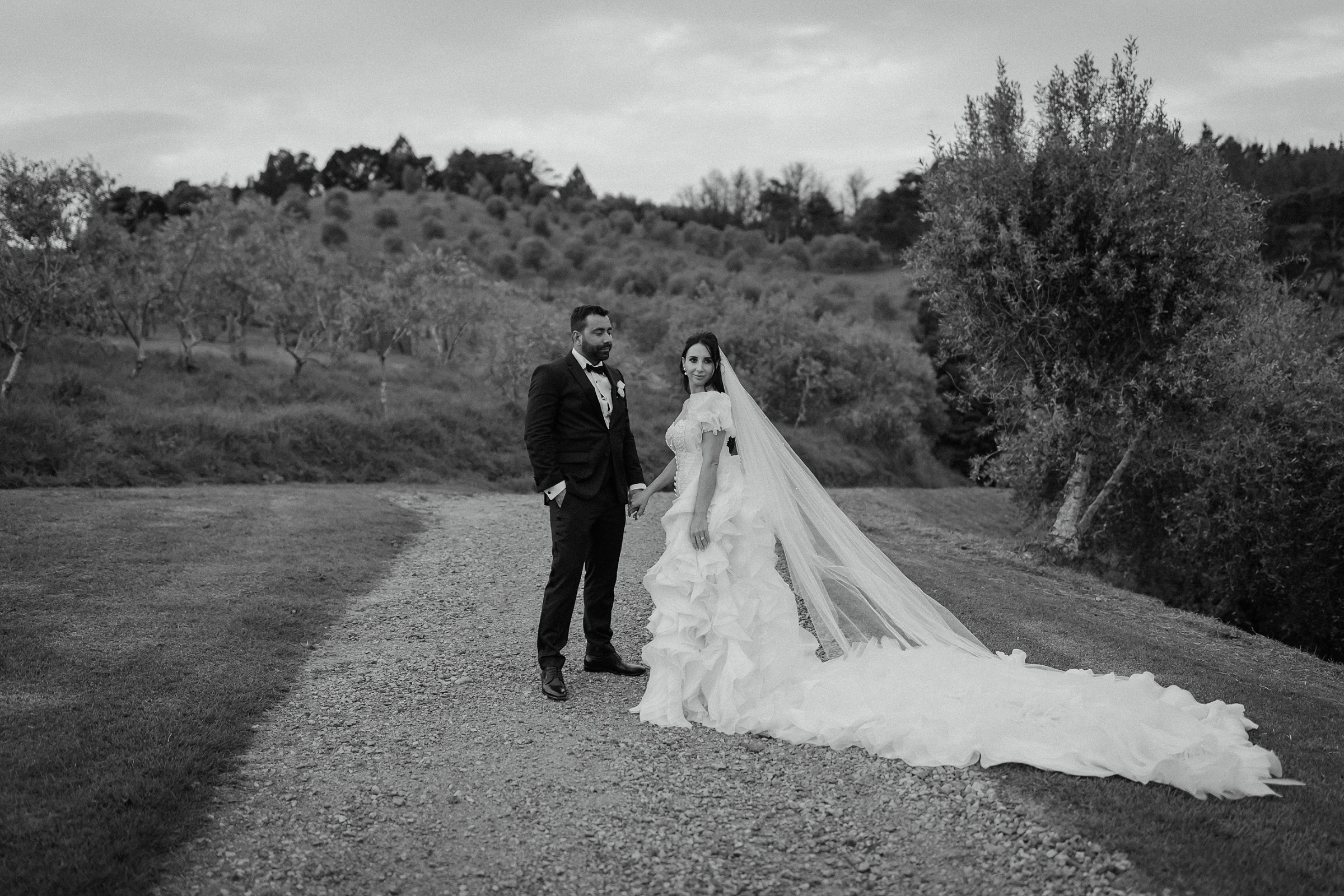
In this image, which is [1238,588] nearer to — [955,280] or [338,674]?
[955,280]

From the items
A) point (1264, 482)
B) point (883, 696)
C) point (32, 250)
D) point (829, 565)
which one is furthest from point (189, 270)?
point (1264, 482)

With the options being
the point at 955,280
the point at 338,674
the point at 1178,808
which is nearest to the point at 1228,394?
the point at 955,280

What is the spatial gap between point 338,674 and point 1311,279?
33174 mm

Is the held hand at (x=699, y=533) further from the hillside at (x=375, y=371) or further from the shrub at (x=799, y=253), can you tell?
the shrub at (x=799, y=253)

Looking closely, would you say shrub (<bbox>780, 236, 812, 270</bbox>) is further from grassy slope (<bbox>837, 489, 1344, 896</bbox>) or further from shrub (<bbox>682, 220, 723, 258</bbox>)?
grassy slope (<bbox>837, 489, 1344, 896</bbox>)

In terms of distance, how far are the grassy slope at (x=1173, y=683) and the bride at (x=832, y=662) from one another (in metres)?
0.26

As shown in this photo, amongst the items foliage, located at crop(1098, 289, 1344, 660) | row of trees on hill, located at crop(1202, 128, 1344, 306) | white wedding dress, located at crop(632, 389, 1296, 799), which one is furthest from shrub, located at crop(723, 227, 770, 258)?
white wedding dress, located at crop(632, 389, 1296, 799)

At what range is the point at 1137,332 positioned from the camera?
15.0m

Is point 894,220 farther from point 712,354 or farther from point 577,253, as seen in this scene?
point 712,354

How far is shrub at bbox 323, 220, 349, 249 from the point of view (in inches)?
2404

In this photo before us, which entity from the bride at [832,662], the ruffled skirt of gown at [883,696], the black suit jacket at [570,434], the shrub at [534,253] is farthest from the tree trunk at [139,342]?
the shrub at [534,253]

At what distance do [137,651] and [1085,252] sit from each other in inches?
542

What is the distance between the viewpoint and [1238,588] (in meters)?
18.4

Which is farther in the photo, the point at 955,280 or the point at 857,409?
the point at 857,409
